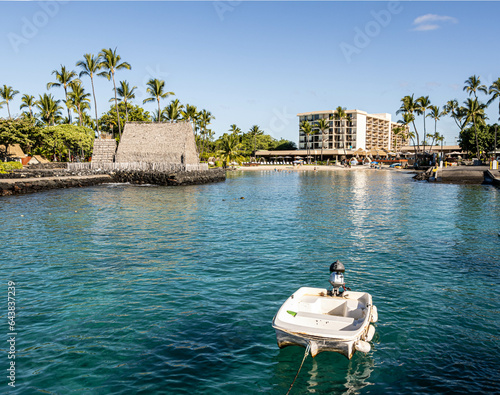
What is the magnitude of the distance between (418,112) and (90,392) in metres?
107

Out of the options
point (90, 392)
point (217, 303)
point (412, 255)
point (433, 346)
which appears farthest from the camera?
point (412, 255)

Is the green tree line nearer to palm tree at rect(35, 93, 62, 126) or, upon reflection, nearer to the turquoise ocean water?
palm tree at rect(35, 93, 62, 126)

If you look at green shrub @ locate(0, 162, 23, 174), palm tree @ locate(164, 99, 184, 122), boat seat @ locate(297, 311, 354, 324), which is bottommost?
boat seat @ locate(297, 311, 354, 324)

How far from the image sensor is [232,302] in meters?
10.8

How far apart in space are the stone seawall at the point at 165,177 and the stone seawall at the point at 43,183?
3.07m

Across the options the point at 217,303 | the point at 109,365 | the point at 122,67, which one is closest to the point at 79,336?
the point at 109,365

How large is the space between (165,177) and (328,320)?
48.5 metres

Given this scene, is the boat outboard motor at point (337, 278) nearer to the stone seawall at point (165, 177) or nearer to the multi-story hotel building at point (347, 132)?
the stone seawall at point (165, 177)

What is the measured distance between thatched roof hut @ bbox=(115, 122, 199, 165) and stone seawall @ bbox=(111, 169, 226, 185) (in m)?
4.53

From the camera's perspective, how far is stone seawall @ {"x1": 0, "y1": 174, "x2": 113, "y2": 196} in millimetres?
40031

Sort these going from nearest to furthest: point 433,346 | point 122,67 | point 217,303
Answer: point 433,346
point 217,303
point 122,67

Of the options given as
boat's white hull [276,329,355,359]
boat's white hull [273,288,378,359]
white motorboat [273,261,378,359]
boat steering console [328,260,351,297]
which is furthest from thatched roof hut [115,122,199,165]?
boat's white hull [276,329,355,359]

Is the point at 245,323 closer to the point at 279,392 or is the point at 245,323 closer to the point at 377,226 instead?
the point at 279,392

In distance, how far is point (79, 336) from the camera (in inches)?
351
